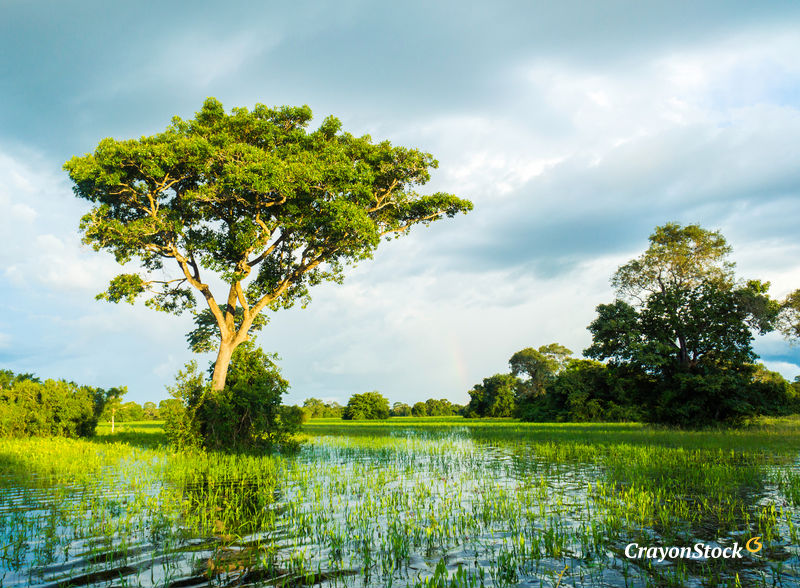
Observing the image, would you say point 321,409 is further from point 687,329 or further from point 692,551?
point 692,551

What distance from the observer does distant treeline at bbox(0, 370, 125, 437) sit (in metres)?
28.3

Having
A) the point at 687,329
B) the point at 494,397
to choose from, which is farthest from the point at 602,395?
the point at 494,397

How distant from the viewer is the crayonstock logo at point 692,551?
6281 mm

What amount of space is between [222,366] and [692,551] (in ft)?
67.9

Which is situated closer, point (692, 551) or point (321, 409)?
point (692, 551)

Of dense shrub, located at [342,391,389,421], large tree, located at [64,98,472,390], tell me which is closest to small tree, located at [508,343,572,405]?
dense shrub, located at [342,391,389,421]

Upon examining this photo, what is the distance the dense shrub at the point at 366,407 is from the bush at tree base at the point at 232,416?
75.4 meters

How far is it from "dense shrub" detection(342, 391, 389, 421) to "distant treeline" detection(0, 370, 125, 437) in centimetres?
6626

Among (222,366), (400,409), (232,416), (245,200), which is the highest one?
(245,200)

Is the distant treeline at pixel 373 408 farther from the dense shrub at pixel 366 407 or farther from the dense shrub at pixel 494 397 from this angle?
the dense shrub at pixel 494 397

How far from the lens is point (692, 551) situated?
6.49 m

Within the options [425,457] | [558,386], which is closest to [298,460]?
[425,457]

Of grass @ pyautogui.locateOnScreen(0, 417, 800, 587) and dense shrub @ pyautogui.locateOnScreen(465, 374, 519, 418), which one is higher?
grass @ pyautogui.locateOnScreen(0, 417, 800, 587)

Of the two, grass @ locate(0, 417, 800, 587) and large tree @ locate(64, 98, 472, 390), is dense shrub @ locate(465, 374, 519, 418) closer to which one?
large tree @ locate(64, 98, 472, 390)
